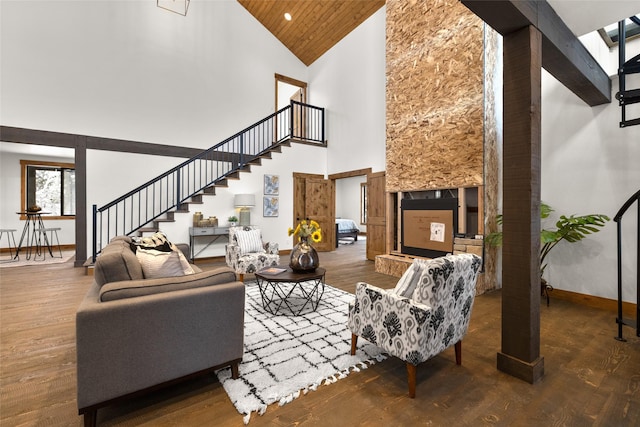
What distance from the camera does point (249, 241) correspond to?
4.91 metres

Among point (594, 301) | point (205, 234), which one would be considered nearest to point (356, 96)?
point (205, 234)

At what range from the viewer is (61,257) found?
6867 mm

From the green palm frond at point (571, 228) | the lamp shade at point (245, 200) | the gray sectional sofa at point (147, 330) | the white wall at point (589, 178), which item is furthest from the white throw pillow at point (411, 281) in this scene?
the lamp shade at point (245, 200)

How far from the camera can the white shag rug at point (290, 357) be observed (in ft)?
6.11

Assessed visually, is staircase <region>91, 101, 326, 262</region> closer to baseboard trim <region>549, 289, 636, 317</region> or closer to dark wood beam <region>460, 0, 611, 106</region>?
dark wood beam <region>460, 0, 611, 106</region>

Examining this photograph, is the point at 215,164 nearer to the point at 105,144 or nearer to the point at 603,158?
the point at 105,144

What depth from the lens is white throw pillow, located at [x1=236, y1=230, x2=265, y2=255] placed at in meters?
4.83

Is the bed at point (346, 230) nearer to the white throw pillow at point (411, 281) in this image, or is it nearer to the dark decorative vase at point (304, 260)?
the dark decorative vase at point (304, 260)

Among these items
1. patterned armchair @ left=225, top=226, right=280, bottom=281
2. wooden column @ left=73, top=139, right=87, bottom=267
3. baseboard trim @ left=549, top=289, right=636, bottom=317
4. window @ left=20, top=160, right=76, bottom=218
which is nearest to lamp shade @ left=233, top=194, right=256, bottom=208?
patterned armchair @ left=225, top=226, right=280, bottom=281

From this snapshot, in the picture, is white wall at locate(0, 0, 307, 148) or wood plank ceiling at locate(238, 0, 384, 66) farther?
wood plank ceiling at locate(238, 0, 384, 66)

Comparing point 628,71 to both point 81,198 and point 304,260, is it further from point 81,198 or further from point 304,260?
point 81,198

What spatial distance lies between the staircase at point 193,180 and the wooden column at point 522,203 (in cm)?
592

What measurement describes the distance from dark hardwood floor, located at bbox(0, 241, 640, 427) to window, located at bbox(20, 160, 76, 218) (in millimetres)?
6924

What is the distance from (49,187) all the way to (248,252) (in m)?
7.22
